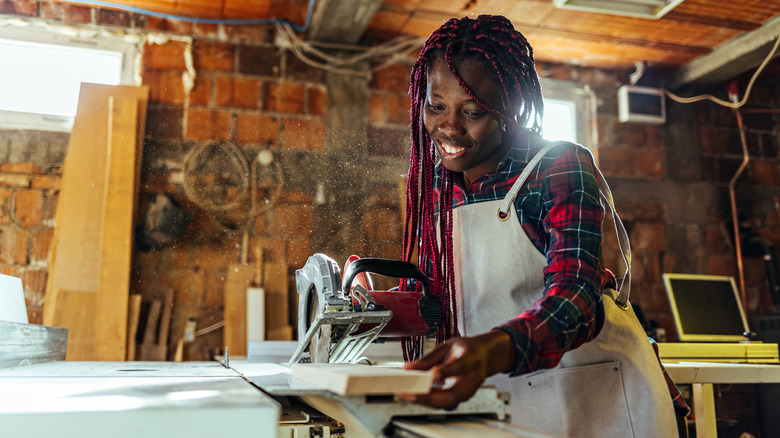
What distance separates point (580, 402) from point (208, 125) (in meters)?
2.97

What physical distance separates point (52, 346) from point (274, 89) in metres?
2.19

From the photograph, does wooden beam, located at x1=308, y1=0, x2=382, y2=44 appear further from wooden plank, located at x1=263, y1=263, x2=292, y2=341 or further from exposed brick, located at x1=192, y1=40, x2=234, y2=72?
wooden plank, located at x1=263, y1=263, x2=292, y2=341

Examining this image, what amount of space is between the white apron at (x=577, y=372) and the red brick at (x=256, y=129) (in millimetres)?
2598

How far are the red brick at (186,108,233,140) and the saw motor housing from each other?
2.45m

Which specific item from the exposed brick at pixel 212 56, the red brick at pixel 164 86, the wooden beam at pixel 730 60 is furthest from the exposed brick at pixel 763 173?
the red brick at pixel 164 86

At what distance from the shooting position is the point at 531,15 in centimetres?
383

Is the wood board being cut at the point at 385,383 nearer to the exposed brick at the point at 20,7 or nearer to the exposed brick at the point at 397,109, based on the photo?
the exposed brick at the point at 397,109

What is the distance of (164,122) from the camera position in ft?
12.1

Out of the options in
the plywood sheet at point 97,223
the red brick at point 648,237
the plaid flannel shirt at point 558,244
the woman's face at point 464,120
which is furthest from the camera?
the red brick at point 648,237

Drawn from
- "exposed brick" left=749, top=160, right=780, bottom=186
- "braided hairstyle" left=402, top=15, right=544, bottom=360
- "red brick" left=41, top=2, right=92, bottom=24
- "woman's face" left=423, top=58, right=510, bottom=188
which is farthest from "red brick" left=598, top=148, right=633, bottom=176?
"red brick" left=41, top=2, right=92, bottom=24

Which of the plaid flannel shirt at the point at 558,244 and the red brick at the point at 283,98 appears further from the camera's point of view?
the red brick at the point at 283,98

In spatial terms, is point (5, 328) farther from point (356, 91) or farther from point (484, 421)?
point (356, 91)

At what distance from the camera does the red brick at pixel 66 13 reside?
3.66m

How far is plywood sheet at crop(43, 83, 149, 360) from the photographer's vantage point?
333cm
